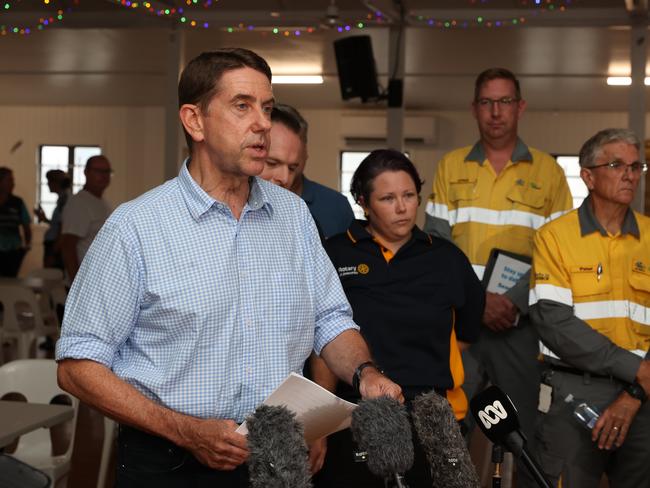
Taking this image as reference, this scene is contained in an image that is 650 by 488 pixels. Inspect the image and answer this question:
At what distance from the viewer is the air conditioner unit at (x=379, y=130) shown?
15.4 metres

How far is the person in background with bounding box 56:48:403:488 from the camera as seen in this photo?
1790mm

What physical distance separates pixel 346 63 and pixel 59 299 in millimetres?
3097

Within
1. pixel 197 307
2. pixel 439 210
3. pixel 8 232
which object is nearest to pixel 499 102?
pixel 439 210

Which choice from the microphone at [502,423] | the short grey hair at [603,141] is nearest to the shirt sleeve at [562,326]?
the short grey hair at [603,141]

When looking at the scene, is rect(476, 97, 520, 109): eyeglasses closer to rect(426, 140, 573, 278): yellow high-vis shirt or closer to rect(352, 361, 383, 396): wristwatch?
rect(426, 140, 573, 278): yellow high-vis shirt

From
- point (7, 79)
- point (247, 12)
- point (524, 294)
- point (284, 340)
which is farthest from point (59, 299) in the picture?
point (7, 79)

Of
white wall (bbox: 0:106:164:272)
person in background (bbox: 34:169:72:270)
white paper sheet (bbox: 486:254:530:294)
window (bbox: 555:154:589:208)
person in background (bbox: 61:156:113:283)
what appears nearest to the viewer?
white paper sheet (bbox: 486:254:530:294)

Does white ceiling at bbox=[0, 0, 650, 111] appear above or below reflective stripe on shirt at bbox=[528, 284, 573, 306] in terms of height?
above

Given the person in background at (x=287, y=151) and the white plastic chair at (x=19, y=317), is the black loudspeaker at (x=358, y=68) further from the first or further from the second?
the person in background at (x=287, y=151)

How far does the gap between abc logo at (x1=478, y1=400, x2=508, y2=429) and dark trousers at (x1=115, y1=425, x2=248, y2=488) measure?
0.56m

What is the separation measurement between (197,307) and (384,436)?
0.55 meters

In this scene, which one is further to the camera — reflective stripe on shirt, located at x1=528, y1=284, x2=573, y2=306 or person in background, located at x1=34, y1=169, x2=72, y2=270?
person in background, located at x1=34, y1=169, x2=72, y2=270

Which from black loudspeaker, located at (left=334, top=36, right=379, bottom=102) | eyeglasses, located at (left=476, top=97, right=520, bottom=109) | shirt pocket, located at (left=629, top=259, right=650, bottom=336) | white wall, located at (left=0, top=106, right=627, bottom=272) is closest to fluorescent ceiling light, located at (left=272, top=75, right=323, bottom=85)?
white wall, located at (left=0, top=106, right=627, bottom=272)

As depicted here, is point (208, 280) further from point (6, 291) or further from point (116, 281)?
point (6, 291)
